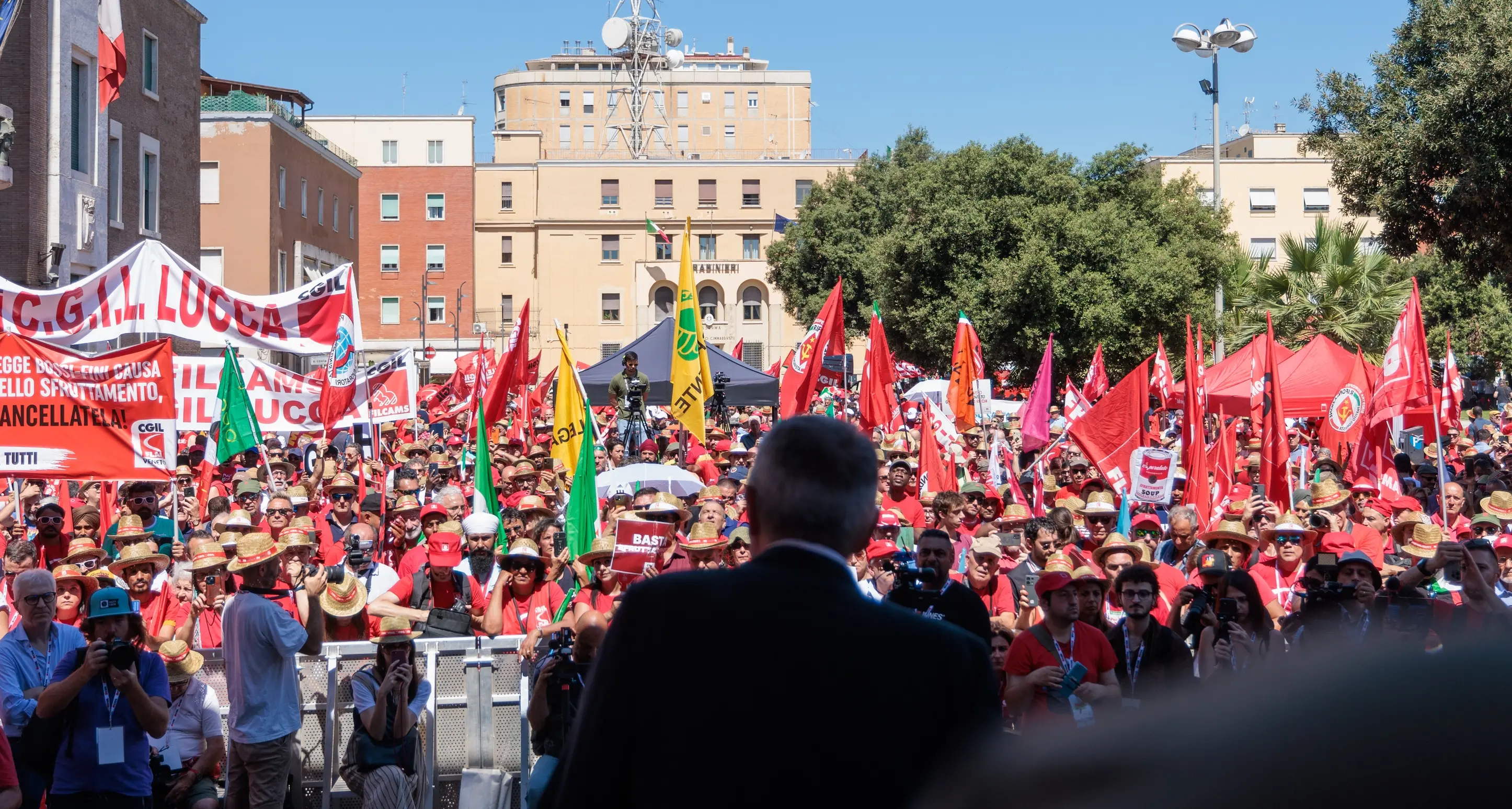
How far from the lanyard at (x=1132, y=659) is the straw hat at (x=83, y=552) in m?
6.28

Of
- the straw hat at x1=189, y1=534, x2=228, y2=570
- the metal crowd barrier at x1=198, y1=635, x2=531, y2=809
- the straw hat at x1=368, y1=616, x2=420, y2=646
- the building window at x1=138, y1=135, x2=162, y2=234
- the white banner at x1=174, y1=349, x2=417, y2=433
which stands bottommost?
the metal crowd barrier at x1=198, y1=635, x2=531, y2=809

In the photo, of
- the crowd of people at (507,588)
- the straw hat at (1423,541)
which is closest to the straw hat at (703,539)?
the crowd of people at (507,588)

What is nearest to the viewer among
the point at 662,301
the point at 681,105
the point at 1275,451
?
the point at 1275,451

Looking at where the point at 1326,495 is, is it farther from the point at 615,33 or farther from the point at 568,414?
the point at 615,33

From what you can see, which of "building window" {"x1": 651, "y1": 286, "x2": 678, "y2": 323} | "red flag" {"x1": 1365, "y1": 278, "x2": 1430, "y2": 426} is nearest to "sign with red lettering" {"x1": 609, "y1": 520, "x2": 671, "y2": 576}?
"red flag" {"x1": 1365, "y1": 278, "x2": 1430, "y2": 426}

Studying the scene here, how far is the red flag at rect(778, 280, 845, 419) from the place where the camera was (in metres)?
15.9

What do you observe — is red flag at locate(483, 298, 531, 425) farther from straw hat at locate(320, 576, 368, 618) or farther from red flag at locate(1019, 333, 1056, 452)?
straw hat at locate(320, 576, 368, 618)

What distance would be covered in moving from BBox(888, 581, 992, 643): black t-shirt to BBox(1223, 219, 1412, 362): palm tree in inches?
1044

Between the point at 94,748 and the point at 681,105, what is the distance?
95.7 meters

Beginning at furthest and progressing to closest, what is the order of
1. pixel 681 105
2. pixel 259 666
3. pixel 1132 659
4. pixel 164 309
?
pixel 681 105 → pixel 164 309 → pixel 259 666 → pixel 1132 659

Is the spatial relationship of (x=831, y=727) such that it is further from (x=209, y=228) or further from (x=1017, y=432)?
(x=209, y=228)

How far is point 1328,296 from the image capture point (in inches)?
1223

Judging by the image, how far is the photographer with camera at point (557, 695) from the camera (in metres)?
6.13

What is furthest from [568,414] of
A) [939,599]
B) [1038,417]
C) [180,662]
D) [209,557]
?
[939,599]
